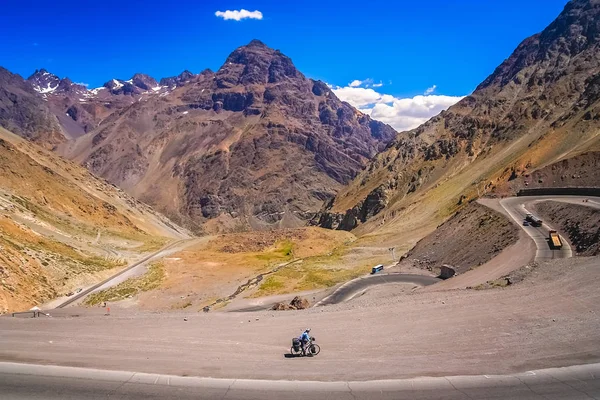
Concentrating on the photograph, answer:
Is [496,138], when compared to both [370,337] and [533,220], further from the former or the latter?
[370,337]

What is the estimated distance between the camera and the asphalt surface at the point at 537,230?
3541cm

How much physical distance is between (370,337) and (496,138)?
134236 mm

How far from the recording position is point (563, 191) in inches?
2248

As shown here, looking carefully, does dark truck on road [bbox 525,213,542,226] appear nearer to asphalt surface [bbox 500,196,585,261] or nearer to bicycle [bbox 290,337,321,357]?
asphalt surface [bbox 500,196,585,261]

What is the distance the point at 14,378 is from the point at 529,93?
167590 millimetres

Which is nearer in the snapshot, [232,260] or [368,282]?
[368,282]

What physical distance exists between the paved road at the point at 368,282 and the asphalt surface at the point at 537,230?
998cm

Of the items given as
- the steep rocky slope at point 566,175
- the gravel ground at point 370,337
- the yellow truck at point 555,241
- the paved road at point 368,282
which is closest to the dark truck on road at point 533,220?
the yellow truck at point 555,241

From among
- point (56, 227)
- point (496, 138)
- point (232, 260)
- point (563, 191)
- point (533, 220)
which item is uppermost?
point (496, 138)

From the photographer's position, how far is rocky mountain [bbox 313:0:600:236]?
9662 centimetres

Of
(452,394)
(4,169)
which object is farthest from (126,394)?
(4,169)

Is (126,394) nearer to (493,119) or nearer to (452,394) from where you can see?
(452,394)

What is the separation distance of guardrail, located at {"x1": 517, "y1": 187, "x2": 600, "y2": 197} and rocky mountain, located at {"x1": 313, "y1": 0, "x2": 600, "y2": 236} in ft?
56.9

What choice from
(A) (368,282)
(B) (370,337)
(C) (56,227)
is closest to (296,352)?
(B) (370,337)
